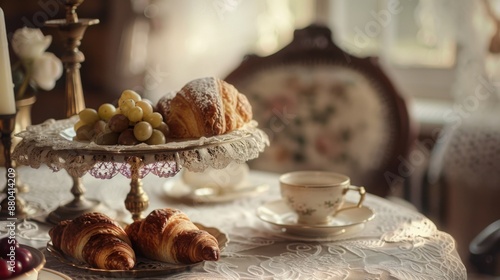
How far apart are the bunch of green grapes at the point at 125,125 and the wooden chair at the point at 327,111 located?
0.99 metres

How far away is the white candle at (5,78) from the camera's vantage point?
1.34 meters

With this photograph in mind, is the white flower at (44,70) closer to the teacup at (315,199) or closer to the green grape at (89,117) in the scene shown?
the green grape at (89,117)

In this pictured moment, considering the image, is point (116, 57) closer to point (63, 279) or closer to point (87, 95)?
point (87, 95)

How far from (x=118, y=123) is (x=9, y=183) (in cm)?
31

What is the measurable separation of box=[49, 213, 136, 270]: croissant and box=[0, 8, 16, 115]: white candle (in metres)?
0.29

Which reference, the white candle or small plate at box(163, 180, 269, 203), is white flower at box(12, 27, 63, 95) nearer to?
the white candle

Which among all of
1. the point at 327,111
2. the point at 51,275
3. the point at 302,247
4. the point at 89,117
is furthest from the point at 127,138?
the point at 327,111

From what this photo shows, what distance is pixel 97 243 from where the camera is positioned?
1147mm

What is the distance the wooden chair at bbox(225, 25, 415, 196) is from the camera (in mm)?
2146

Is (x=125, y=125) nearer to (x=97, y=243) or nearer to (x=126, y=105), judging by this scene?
(x=126, y=105)

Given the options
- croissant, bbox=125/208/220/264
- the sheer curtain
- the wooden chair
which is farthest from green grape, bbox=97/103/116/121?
the sheer curtain

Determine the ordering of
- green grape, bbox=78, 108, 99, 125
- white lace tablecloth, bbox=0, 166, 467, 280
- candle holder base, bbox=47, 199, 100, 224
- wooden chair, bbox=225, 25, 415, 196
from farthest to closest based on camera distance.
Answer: wooden chair, bbox=225, 25, 415, 196 → candle holder base, bbox=47, 199, 100, 224 → green grape, bbox=78, 108, 99, 125 → white lace tablecloth, bbox=0, 166, 467, 280

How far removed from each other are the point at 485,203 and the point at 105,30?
5.44ft

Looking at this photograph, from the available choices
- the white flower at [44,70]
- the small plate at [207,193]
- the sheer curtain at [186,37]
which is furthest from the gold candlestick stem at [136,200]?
the sheer curtain at [186,37]
